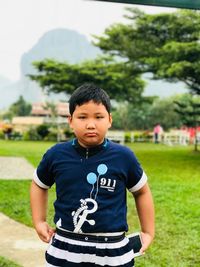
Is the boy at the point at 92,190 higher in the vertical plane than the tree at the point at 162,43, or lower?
lower

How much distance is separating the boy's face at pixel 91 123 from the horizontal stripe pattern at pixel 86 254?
249 mm

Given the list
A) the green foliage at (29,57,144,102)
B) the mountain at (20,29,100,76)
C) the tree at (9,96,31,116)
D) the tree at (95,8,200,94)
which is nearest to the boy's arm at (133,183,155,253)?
the tree at (95,8,200,94)

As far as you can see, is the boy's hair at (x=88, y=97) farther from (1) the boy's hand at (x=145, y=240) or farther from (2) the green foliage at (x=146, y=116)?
(2) the green foliage at (x=146, y=116)

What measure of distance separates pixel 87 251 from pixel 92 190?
149 mm

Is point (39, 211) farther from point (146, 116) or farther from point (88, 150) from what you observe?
point (146, 116)

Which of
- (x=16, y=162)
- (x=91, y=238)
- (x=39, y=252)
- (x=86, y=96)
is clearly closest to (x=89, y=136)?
(x=86, y=96)

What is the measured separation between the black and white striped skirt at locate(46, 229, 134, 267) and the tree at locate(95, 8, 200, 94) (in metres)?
7.69

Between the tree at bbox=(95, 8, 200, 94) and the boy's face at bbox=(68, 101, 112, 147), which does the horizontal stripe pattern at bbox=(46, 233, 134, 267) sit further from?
the tree at bbox=(95, 8, 200, 94)

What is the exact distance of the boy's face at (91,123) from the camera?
1.19 m

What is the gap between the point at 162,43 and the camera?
33.7ft

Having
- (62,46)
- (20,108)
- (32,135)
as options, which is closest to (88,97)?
(32,135)

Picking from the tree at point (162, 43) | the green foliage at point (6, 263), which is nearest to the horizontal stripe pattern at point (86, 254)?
the green foliage at point (6, 263)

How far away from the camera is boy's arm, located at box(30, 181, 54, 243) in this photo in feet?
4.20

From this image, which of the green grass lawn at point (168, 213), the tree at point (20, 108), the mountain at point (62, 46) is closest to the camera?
the green grass lawn at point (168, 213)
